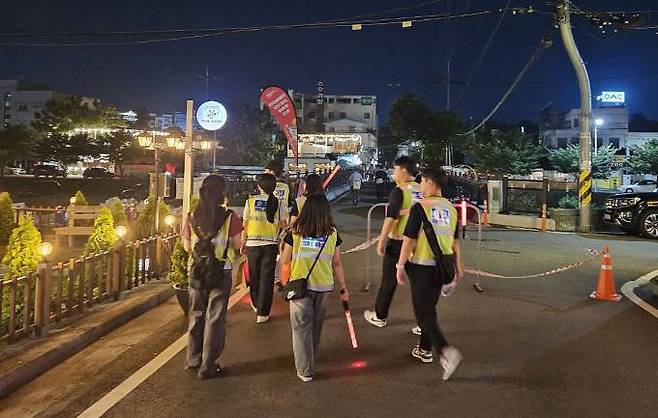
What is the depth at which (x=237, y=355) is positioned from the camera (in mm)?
5691

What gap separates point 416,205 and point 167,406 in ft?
8.40

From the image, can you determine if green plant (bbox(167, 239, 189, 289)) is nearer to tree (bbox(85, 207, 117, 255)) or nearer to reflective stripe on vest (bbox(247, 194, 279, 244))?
reflective stripe on vest (bbox(247, 194, 279, 244))

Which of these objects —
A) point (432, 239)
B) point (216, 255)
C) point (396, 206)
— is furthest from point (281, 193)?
point (432, 239)

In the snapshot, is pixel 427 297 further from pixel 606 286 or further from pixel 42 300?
pixel 606 286

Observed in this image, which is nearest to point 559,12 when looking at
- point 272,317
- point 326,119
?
point 272,317

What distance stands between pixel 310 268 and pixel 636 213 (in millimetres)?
14421

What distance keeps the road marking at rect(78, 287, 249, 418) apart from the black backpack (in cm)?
93

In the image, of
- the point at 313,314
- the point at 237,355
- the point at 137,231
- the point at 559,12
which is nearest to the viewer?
the point at 313,314

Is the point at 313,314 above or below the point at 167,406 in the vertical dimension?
above

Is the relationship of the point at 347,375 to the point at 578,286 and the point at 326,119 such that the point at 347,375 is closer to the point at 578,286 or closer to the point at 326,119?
the point at 578,286

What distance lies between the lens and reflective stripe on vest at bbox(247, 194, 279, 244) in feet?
22.2

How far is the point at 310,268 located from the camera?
487 cm

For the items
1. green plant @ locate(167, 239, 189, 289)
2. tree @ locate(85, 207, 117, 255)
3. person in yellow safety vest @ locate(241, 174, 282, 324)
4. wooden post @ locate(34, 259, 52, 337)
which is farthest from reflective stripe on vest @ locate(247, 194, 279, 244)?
tree @ locate(85, 207, 117, 255)

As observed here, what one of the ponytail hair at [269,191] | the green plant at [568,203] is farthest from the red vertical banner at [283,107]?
the green plant at [568,203]
